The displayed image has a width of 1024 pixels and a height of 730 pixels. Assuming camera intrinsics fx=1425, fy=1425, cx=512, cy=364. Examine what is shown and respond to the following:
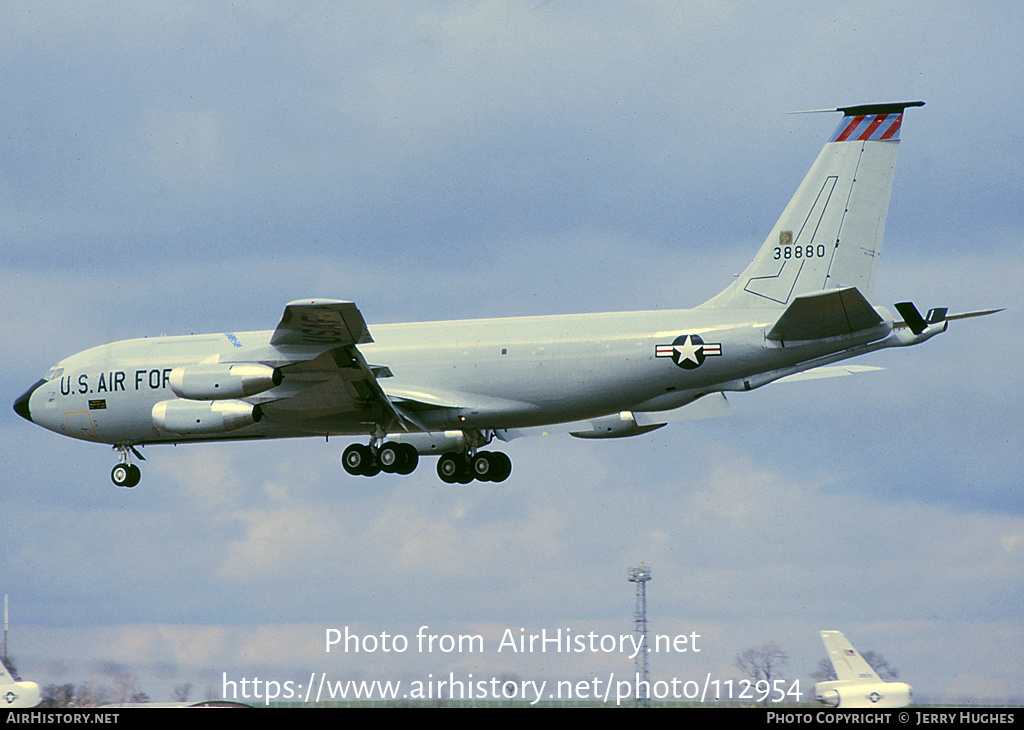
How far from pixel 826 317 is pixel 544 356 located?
7.96 m

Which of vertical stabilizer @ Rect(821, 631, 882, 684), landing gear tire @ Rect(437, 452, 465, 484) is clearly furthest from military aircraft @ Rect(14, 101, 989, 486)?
vertical stabilizer @ Rect(821, 631, 882, 684)

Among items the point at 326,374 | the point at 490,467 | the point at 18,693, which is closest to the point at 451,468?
the point at 490,467

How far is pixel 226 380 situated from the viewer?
3503 cm

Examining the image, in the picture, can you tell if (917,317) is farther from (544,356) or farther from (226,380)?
(226,380)

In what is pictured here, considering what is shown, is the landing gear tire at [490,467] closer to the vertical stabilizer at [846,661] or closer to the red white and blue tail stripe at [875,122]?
the vertical stabilizer at [846,661]

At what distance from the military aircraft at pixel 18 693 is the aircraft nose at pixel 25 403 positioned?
42.2 feet

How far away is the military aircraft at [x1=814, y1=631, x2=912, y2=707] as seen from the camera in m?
33.2

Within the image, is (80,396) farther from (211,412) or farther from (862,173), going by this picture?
(862,173)

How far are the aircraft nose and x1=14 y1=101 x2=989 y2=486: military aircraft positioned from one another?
7.87ft

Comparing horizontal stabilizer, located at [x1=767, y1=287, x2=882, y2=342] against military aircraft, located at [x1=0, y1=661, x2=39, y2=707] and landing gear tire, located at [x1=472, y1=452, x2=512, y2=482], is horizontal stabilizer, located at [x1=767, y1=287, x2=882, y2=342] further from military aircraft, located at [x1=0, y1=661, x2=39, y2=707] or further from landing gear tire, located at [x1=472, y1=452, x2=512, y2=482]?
military aircraft, located at [x1=0, y1=661, x2=39, y2=707]

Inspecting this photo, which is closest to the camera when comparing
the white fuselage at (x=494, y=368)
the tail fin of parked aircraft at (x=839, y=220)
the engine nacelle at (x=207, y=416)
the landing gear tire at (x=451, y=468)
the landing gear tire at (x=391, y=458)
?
the white fuselage at (x=494, y=368)

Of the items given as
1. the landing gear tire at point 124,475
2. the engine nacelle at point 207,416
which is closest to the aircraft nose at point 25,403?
the landing gear tire at point 124,475

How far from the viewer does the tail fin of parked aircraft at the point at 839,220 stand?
3566cm
